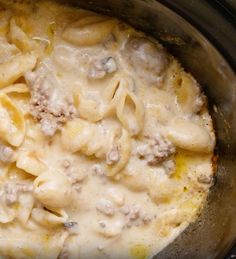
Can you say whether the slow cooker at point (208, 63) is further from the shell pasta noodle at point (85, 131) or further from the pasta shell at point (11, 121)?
the pasta shell at point (11, 121)

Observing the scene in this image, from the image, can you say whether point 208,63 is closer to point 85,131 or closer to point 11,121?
point 85,131

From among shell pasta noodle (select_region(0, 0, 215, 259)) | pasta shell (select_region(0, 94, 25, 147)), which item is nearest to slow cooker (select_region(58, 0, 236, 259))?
shell pasta noodle (select_region(0, 0, 215, 259))

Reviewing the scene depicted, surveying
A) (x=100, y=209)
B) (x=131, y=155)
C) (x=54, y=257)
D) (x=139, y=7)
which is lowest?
(x=54, y=257)

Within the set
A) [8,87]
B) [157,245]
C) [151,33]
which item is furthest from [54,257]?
[151,33]

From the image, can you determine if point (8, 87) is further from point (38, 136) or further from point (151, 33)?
point (151, 33)

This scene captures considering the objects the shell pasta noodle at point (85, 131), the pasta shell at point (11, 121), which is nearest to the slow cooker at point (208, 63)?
the shell pasta noodle at point (85, 131)

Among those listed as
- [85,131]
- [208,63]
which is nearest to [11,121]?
[85,131]
